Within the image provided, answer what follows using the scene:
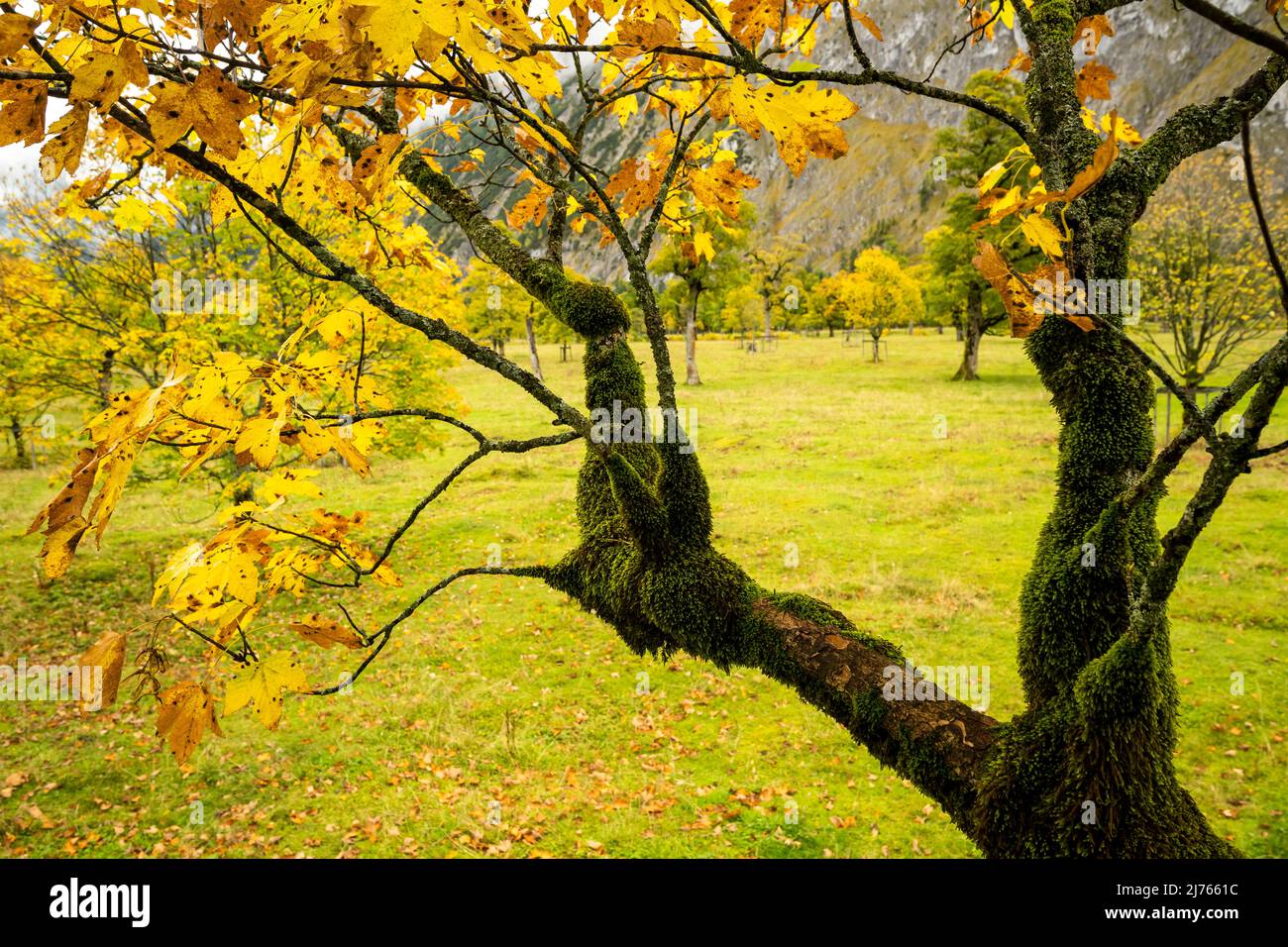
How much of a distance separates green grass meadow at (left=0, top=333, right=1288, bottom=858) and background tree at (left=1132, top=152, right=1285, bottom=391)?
11.0ft

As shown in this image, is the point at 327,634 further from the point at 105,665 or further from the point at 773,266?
the point at 773,266

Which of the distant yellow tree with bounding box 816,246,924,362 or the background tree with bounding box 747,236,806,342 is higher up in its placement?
the background tree with bounding box 747,236,806,342

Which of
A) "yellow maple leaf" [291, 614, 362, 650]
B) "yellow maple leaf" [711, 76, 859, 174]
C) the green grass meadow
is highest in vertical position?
"yellow maple leaf" [711, 76, 859, 174]

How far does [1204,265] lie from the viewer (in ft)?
49.5

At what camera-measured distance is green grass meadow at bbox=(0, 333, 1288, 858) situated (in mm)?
6000

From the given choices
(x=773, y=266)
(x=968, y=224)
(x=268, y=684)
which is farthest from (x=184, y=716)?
(x=773, y=266)

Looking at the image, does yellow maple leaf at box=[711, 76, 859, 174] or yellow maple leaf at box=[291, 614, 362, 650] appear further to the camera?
yellow maple leaf at box=[291, 614, 362, 650]

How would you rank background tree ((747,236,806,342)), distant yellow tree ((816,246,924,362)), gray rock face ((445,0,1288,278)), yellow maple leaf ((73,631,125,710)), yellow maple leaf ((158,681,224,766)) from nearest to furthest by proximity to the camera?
yellow maple leaf ((73,631,125,710))
yellow maple leaf ((158,681,224,766))
distant yellow tree ((816,246,924,362))
background tree ((747,236,806,342))
gray rock face ((445,0,1288,278))

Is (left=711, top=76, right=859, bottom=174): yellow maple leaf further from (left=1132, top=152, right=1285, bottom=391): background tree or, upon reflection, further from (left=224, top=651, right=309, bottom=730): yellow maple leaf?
(left=1132, top=152, right=1285, bottom=391): background tree

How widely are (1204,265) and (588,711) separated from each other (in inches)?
671

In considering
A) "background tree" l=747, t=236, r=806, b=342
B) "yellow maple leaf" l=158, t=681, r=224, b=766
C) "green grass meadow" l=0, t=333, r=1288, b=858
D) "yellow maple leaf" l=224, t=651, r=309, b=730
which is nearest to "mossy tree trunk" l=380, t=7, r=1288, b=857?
"yellow maple leaf" l=224, t=651, r=309, b=730

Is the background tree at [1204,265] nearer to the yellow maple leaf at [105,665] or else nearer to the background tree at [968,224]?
the background tree at [968,224]

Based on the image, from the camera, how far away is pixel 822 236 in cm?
19650

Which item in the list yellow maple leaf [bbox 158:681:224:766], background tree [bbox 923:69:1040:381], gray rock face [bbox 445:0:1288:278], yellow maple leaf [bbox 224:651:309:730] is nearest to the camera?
yellow maple leaf [bbox 158:681:224:766]
